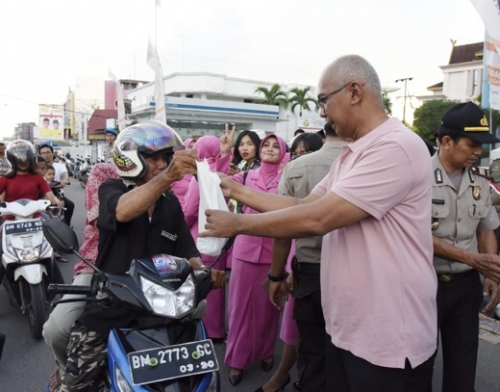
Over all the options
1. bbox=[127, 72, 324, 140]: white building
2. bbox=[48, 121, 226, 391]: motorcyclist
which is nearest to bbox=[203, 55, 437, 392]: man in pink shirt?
bbox=[48, 121, 226, 391]: motorcyclist

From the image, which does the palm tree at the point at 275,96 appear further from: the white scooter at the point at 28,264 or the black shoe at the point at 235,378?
the black shoe at the point at 235,378

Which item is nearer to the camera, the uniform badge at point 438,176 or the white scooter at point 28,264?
the uniform badge at point 438,176

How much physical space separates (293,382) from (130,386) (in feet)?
6.52

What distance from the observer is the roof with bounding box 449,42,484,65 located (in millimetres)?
54050

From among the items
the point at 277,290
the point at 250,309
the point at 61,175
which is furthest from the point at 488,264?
the point at 61,175

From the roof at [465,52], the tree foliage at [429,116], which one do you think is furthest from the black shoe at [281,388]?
the roof at [465,52]

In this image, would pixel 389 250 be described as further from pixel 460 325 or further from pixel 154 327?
pixel 460 325

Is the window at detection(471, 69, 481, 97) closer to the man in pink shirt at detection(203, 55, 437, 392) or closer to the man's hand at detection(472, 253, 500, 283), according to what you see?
the man's hand at detection(472, 253, 500, 283)

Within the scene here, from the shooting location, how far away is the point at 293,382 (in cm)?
339

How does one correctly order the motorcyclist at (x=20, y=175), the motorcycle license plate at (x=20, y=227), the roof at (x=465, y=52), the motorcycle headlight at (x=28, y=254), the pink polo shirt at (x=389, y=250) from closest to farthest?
the pink polo shirt at (x=389, y=250), the motorcycle headlight at (x=28, y=254), the motorcycle license plate at (x=20, y=227), the motorcyclist at (x=20, y=175), the roof at (x=465, y=52)

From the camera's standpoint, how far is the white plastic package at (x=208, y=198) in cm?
200

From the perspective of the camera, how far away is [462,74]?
53.5 m

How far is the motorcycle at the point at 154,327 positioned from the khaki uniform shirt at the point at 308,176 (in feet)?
2.94

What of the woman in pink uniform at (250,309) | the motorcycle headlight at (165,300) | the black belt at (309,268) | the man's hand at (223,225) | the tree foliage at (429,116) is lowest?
the woman in pink uniform at (250,309)
